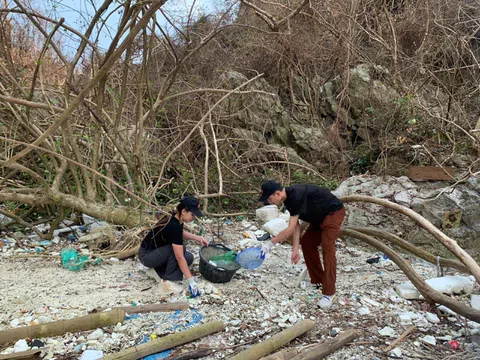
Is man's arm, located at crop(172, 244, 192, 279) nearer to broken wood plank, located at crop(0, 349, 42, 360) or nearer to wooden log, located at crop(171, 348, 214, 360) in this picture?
wooden log, located at crop(171, 348, 214, 360)

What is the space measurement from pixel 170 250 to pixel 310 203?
135 cm

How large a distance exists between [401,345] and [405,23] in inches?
321

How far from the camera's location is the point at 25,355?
2.30 m

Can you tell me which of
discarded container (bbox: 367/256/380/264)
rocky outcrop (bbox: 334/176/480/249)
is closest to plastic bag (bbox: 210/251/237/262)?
discarded container (bbox: 367/256/380/264)

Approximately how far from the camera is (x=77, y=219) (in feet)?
17.7

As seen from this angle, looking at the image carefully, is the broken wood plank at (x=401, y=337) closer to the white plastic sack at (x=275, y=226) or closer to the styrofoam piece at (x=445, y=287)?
the styrofoam piece at (x=445, y=287)

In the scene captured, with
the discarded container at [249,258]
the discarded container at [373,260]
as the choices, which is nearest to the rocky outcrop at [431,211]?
the discarded container at [373,260]

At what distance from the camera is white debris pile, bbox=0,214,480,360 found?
2764 mm

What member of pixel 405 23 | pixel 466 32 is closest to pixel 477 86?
pixel 466 32

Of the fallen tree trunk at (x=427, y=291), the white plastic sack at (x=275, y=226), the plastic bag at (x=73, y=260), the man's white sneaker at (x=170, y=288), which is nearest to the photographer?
the fallen tree trunk at (x=427, y=291)

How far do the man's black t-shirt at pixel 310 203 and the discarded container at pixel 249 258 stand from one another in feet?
2.20

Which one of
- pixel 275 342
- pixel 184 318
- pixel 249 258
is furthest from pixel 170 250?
pixel 275 342

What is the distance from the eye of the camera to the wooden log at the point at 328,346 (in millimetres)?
2578

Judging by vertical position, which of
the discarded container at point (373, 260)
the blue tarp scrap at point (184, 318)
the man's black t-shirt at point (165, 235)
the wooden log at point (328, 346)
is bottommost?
the discarded container at point (373, 260)
